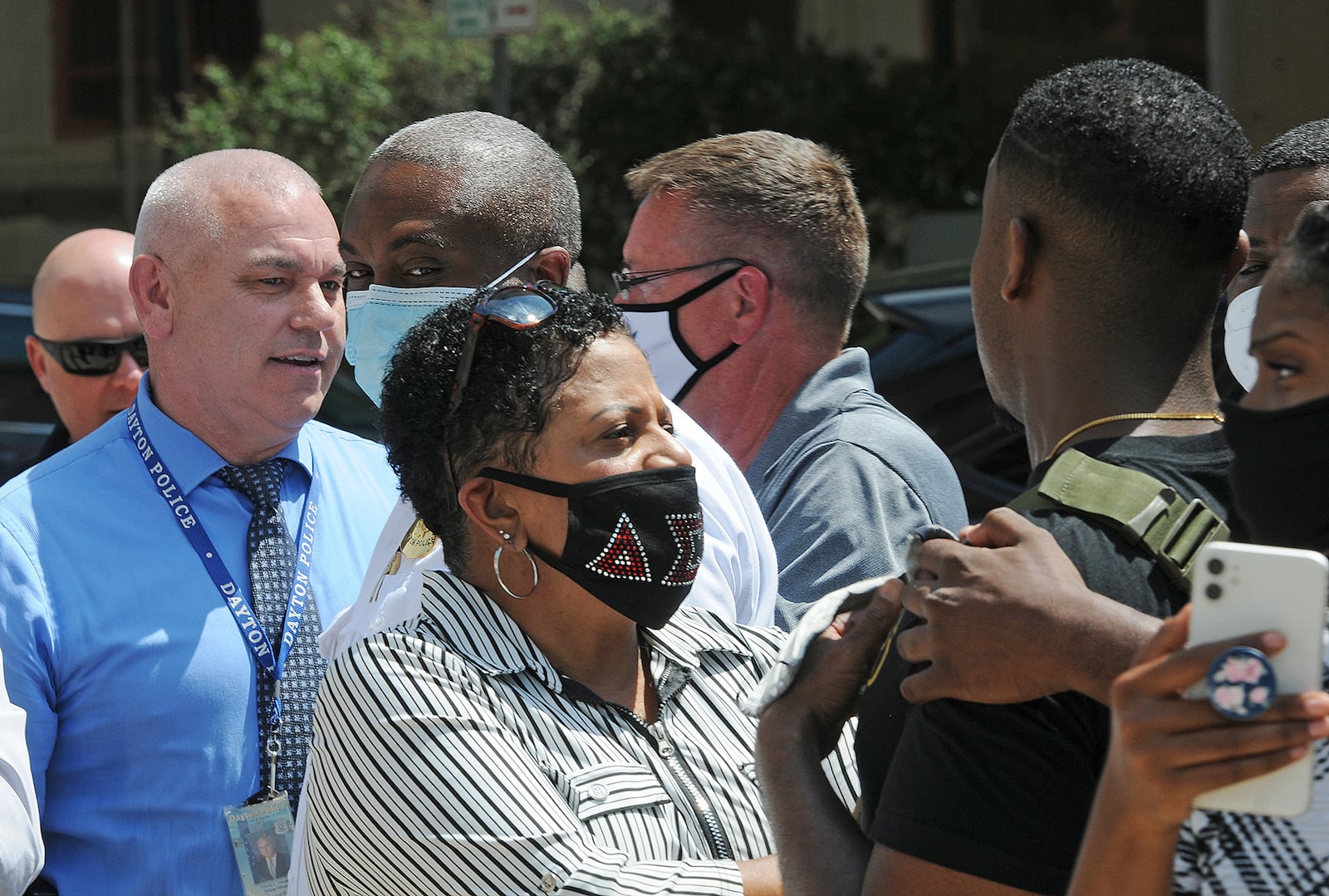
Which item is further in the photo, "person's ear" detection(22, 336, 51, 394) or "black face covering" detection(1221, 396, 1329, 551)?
"person's ear" detection(22, 336, 51, 394)

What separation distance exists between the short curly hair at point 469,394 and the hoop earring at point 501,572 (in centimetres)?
9

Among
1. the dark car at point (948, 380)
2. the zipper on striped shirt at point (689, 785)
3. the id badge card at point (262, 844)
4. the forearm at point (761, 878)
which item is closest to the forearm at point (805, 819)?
the forearm at point (761, 878)

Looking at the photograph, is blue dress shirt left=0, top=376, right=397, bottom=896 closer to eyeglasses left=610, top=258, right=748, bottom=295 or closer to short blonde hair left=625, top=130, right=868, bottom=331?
eyeglasses left=610, top=258, right=748, bottom=295

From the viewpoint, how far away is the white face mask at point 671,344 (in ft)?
13.5

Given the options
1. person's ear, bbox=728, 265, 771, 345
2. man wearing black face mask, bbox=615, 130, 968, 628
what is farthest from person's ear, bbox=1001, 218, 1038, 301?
person's ear, bbox=728, 265, 771, 345

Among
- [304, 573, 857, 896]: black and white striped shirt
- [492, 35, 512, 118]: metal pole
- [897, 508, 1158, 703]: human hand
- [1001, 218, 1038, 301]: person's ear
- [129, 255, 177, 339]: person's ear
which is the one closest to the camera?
[897, 508, 1158, 703]: human hand

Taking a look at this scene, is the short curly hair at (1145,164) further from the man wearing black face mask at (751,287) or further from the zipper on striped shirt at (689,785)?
the man wearing black face mask at (751,287)

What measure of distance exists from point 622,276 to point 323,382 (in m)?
0.97

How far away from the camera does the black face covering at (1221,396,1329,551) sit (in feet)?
5.21

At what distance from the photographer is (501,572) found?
8.63ft

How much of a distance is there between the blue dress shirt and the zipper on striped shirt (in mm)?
984

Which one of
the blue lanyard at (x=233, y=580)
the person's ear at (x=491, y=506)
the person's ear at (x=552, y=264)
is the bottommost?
the blue lanyard at (x=233, y=580)

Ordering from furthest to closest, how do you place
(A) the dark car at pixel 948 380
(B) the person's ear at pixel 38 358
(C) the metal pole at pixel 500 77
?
(C) the metal pole at pixel 500 77, (A) the dark car at pixel 948 380, (B) the person's ear at pixel 38 358

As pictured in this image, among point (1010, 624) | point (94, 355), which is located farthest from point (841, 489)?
point (94, 355)
